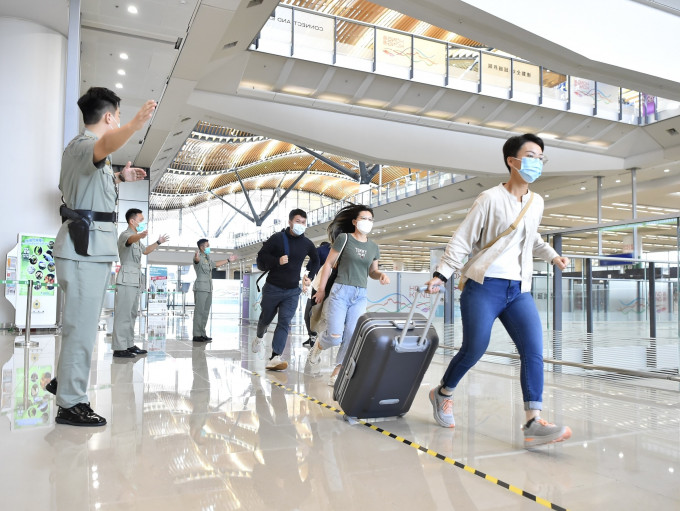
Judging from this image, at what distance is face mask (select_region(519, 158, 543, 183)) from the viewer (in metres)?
3.24

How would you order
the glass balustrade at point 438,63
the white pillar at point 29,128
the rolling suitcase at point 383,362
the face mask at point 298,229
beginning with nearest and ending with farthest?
1. the rolling suitcase at point 383,362
2. the face mask at point 298,229
3. the white pillar at point 29,128
4. the glass balustrade at point 438,63

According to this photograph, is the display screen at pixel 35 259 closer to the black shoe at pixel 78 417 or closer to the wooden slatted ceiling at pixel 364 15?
the black shoe at pixel 78 417

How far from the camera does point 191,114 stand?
14641mm

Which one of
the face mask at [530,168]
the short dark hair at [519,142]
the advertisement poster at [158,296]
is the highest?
the short dark hair at [519,142]

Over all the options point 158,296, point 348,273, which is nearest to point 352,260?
point 348,273

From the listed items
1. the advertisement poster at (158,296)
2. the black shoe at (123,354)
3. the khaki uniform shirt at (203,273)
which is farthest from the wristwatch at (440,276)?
the advertisement poster at (158,296)

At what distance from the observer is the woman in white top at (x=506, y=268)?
3170 millimetres

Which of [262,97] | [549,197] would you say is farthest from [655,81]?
[549,197]

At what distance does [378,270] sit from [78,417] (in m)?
2.75

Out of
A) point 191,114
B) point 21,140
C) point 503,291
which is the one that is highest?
point 191,114

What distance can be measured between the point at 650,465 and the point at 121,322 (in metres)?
6.22

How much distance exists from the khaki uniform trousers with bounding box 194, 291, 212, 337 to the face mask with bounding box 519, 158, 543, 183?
746 cm

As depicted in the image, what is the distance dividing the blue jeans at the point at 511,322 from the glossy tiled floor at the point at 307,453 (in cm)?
39

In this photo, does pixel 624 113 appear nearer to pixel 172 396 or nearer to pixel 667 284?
pixel 667 284
